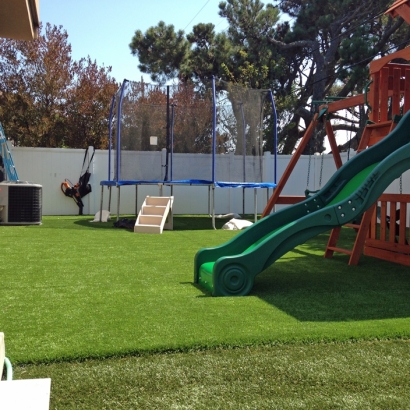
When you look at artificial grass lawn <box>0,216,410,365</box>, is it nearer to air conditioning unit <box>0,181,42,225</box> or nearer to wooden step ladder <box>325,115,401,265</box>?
wooden step ladder <box>325,115,401,265</box>

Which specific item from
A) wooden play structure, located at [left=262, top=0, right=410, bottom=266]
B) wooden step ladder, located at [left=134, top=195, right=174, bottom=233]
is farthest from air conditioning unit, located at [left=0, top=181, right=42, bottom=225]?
wooden play structure, located at [left=262, top=0, right=410, bottom=266]

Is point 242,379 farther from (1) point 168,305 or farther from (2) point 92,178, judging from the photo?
(2) point 92,178

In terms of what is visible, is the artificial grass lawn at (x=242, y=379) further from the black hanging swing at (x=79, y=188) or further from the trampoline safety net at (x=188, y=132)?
the black hanging swing at (x=79, y=188)

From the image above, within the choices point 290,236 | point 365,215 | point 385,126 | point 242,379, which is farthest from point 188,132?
point 242,379

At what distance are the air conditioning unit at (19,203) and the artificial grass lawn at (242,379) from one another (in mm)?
8394

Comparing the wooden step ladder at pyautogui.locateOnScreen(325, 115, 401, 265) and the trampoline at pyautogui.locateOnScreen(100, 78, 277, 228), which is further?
the trampoline at pyautogui.locateOnScreen(100, 78, 277, 228)

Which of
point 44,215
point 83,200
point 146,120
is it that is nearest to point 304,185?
point 146,120

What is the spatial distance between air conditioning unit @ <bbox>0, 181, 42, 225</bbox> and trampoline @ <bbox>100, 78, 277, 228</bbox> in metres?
1.66

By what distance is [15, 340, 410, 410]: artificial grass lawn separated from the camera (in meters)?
2.18

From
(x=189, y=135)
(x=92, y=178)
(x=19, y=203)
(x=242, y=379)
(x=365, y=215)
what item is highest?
(x=189, y=135)

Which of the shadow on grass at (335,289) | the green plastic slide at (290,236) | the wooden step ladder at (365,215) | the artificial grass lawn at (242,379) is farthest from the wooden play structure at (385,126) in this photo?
the artificial grass lawn at (242,379)

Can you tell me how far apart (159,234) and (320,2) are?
48.8 feet

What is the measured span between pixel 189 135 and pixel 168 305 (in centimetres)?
982

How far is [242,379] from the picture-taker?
7.93ft
